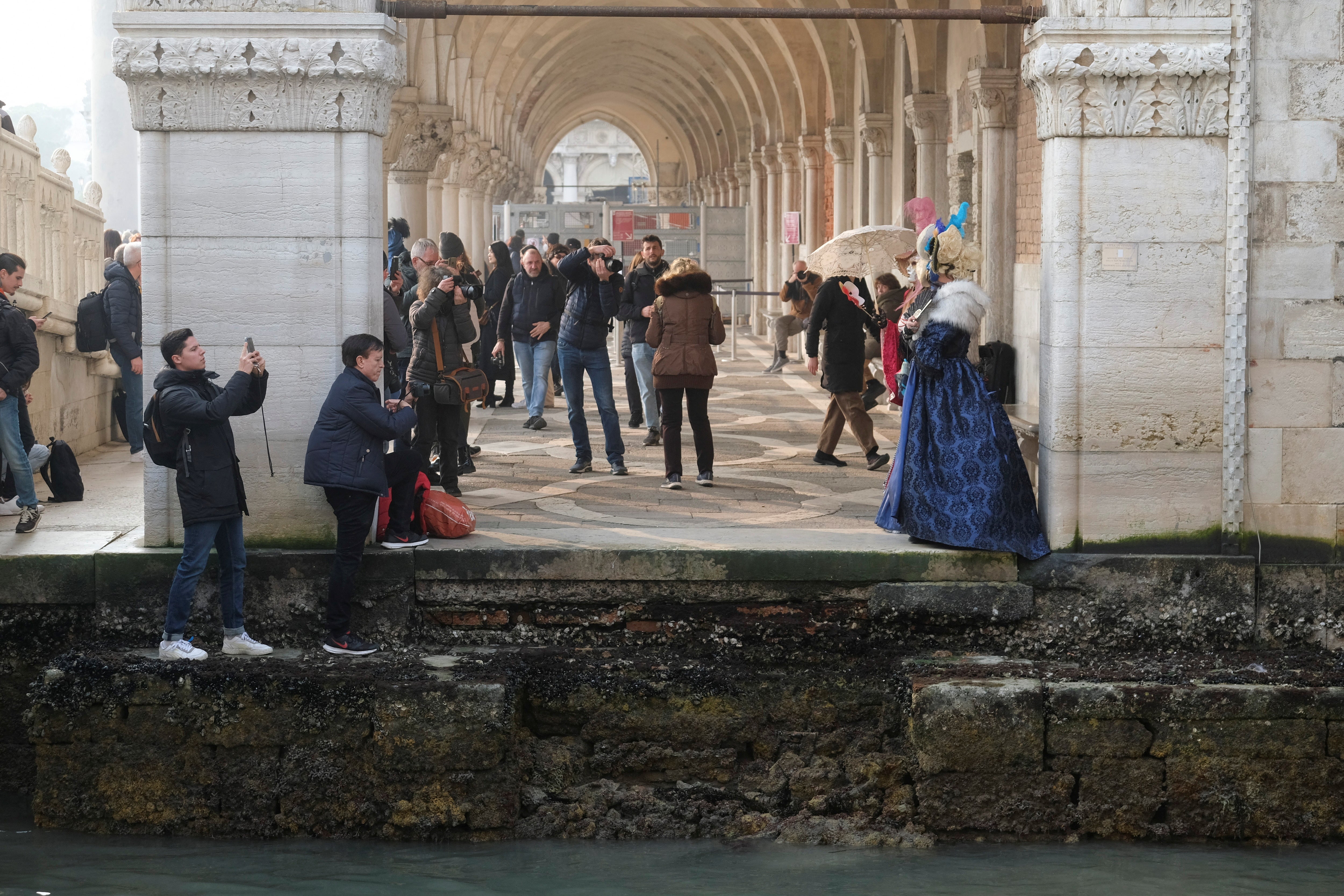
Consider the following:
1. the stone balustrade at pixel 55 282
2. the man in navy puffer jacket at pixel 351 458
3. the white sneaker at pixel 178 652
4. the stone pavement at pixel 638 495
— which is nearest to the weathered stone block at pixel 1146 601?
the stone pavement at pixel 638 495

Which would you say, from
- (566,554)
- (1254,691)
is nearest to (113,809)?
(566,554)

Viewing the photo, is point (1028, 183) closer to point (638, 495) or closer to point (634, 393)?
point (634, 393)

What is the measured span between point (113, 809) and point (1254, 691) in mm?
4700

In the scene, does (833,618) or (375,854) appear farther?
(833,618)

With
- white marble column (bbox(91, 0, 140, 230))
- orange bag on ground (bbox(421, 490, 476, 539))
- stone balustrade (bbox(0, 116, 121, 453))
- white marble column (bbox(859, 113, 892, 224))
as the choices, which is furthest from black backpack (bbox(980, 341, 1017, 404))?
white marble column (bbox(91, 0, 140, 230))

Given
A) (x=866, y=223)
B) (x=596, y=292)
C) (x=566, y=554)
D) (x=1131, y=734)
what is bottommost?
(x=1131, y=734)

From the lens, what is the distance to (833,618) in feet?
23.5

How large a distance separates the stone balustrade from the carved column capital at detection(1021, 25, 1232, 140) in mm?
6562

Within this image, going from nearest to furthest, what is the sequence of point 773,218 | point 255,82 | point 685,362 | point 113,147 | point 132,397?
point 255,82 → point 685,362 → point 132,397 → point 113,147 → point 773,218

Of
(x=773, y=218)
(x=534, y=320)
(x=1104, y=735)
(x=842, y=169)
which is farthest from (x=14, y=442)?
(x=773, y=218)

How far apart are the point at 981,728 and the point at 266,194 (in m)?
3.89

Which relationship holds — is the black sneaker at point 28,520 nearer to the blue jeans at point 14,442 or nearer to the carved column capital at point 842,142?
the blue jeans at point 14,442

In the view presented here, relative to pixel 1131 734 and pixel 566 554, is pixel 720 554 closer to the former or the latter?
pixel 566 554

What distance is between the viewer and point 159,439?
671 cm
